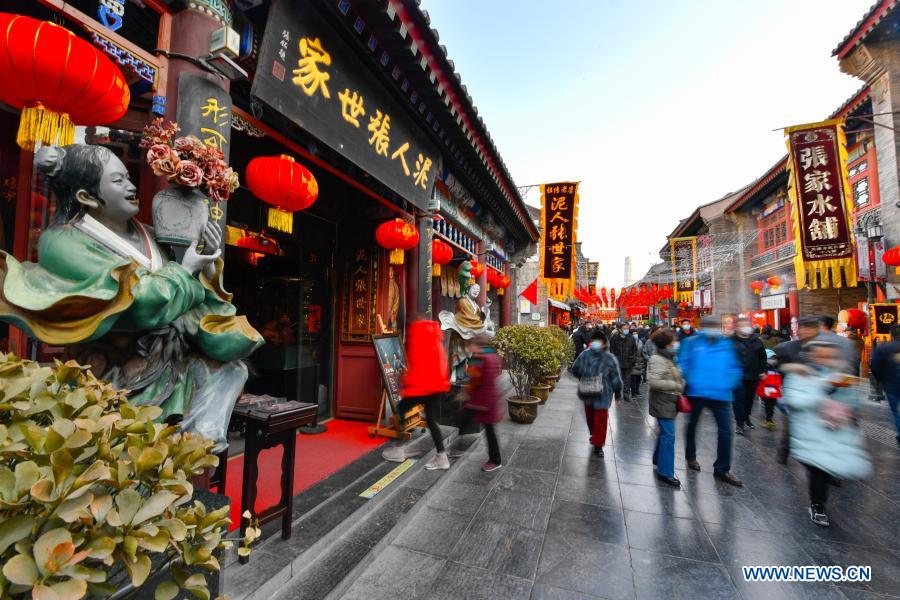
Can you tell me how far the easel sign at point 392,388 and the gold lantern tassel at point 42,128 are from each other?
3.38 metres

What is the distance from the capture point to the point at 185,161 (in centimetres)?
186

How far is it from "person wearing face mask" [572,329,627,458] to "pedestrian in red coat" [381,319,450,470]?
189 cm

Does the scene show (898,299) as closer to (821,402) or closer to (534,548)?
(821,402)

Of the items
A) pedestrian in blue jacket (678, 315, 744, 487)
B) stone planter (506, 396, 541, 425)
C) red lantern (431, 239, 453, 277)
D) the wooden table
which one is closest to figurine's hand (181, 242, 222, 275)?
the wooden table

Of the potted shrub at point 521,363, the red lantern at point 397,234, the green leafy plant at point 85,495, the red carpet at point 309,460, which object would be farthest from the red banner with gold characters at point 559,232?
the green leafy plant at point 85,495

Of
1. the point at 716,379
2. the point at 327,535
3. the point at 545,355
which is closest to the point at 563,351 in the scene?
the point at 545,355

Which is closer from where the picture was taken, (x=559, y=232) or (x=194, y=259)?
(x=194, y=259)

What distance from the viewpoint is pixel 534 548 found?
282cm

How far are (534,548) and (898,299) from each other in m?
13.3

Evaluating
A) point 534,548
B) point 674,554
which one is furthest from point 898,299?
point 534,548

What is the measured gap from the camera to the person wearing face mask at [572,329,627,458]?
15.7 ft

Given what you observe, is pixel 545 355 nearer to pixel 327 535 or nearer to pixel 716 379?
pixel 716 379

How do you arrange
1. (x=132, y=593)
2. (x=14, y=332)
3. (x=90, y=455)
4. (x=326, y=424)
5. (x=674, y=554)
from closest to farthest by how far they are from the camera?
(x=90, y=455), (x=132, y=593), (x=14, y=332), (x=674, y=554), (x=326, y=424)

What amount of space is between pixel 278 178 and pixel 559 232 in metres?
8.28
